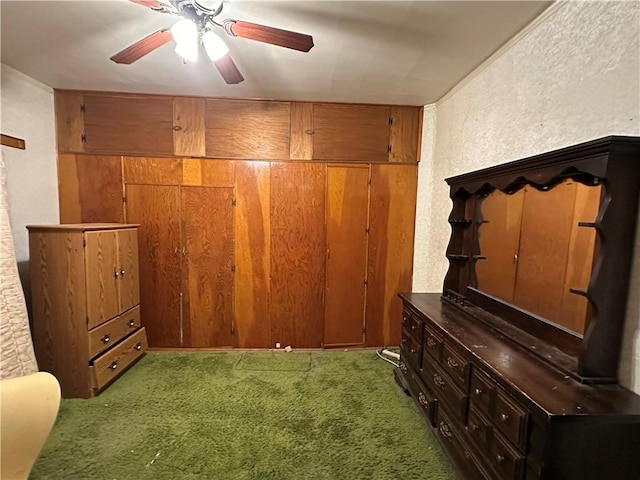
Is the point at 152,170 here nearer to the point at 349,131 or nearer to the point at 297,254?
the point at 297,254

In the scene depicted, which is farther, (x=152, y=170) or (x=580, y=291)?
(x=152, y=170)

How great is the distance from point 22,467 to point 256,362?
5.93ft

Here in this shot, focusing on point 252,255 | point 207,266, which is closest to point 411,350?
point 252,255

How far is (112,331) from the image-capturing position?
248 cm

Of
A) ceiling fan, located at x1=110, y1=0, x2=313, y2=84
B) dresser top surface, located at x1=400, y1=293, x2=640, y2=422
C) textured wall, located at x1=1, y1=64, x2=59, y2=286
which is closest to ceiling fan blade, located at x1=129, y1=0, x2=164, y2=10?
ceiling fan, located at x1=110, y1=0, x2=313, y2=84

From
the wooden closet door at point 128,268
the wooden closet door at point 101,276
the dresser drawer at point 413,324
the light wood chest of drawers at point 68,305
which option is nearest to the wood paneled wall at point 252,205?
the wooden closet door at point 128,268

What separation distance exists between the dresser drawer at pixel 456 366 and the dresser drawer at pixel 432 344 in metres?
0.06

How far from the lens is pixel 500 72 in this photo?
6.40 feet

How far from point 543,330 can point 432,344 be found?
0.61 metres

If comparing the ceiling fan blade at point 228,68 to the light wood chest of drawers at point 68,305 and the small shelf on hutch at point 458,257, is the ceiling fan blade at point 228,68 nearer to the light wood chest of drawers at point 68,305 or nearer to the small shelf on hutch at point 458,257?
the light wood chest of drawers at point 68,305

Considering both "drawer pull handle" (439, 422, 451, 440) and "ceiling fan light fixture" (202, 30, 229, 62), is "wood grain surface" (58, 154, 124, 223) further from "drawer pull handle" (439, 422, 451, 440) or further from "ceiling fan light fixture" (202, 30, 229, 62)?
"drawer pull handle" (439, 422, 451, 440)

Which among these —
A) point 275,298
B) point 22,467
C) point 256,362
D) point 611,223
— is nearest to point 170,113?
point 275,298

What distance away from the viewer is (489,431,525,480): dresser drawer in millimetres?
1138

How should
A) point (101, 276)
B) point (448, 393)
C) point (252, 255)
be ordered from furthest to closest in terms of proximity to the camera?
point (252, 255) → point (101, 276) → point (448, 393)
